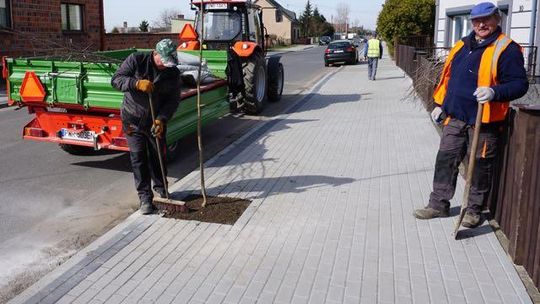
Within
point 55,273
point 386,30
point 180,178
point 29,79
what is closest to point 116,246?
point 55,273

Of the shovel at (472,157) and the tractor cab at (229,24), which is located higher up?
the tractor cab at (229,24)

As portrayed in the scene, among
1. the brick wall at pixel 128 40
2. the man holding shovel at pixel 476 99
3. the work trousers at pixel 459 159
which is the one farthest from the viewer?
the brick wall at pixel 128 40

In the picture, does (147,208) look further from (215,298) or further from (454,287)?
(454,287)

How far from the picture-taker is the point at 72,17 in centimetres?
2141

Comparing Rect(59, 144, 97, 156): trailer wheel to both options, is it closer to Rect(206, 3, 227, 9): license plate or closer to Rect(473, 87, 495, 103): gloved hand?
Rect(206, 3, 227, 9): license plate

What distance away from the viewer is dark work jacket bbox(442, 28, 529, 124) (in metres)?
4.39

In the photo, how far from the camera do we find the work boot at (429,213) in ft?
17.0

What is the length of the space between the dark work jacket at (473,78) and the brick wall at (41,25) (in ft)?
44.2

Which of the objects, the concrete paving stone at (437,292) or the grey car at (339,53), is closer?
the concrete paving stone at (437,292)

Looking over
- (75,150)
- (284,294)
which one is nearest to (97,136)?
(75,150)

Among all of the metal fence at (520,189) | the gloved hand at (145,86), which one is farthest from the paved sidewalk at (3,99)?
the metal fence at (520,189)

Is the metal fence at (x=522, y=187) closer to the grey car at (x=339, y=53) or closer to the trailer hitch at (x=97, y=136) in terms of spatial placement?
the trailer hitch at (x=97, y=136)

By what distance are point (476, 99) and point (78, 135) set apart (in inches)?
191

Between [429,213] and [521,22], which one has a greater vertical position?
[521,22]
